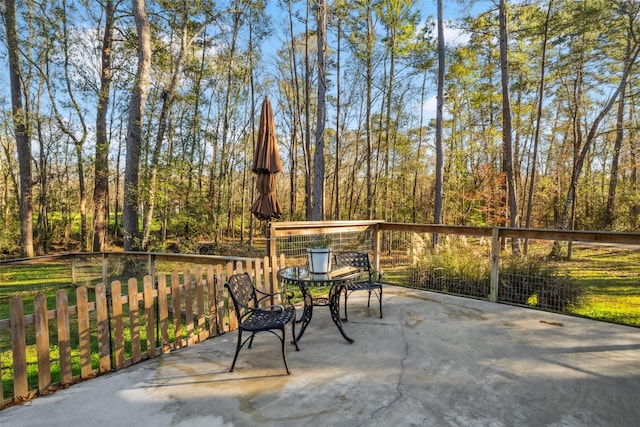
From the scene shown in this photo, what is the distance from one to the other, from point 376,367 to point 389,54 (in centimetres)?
1158

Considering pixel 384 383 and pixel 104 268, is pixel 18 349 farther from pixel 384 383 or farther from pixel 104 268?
pixel 104 268

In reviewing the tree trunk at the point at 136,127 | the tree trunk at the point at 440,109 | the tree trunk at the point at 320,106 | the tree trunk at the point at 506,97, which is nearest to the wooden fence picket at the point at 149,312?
the tree trunk at the point at 136,127

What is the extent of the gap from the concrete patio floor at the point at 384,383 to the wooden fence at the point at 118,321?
0.37ft

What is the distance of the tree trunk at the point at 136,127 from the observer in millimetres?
7121

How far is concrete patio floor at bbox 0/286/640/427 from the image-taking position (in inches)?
73.6

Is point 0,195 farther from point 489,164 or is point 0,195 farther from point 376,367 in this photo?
point 489,164

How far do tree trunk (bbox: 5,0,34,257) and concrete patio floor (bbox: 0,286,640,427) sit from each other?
1067 centimetres

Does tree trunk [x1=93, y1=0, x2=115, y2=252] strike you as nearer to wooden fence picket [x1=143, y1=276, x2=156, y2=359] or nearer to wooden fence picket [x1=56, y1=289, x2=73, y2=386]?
wooden fence picket [x1=143, y1=276, x2=156, y2=359]

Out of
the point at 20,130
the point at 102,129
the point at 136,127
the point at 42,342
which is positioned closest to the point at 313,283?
the point at 42,342

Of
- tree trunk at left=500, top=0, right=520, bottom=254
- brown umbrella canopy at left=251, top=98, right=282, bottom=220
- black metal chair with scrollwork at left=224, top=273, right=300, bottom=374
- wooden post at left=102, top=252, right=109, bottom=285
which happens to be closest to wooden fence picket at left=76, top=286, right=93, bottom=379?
black metal chair with scrollwork at left=224, top=273, right=300, bottom=374

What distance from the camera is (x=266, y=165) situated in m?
3.87

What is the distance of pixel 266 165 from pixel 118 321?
7.13 feet

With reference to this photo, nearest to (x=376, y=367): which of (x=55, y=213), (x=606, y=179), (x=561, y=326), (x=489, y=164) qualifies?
(x=561, y=326)

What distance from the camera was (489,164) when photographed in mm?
12688
